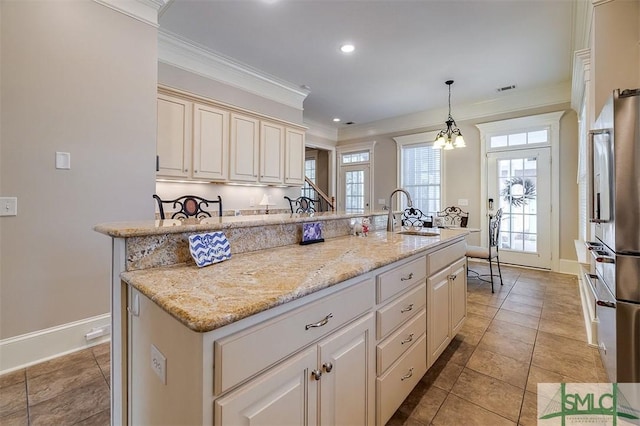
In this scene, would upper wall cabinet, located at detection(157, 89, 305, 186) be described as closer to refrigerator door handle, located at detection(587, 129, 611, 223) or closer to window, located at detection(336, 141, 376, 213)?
window, located at detection(336, 141, 376, 213)

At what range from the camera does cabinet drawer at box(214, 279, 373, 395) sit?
0.72 meters

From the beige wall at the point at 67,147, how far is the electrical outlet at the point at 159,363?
185 cm

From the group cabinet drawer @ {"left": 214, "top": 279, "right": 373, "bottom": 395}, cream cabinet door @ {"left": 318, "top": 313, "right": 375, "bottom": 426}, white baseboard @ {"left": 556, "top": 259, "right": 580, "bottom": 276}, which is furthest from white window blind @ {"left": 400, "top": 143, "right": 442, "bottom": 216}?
cabinet drawer @ {"left": 214, "top": 279, "right": 373, "bottom": 395}

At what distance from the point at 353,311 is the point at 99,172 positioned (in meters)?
2.33

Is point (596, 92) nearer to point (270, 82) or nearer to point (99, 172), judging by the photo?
point (270, 82)

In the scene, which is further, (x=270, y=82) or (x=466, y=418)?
(x=270, y=82)

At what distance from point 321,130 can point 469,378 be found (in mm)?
5925

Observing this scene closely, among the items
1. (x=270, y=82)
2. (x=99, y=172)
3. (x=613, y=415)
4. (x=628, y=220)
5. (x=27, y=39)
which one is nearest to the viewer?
(x=628, y=220)

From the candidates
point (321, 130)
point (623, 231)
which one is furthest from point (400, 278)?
point (321, 130)

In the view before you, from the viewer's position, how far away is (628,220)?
4.63 ft

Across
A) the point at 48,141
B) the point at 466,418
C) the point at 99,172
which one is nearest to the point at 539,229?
the point at 466,418

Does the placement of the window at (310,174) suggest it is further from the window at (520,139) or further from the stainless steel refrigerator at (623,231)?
the stainless steel refrigerator at (623,231)

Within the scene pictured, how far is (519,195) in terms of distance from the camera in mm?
4859

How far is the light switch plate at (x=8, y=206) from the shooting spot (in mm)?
1888
